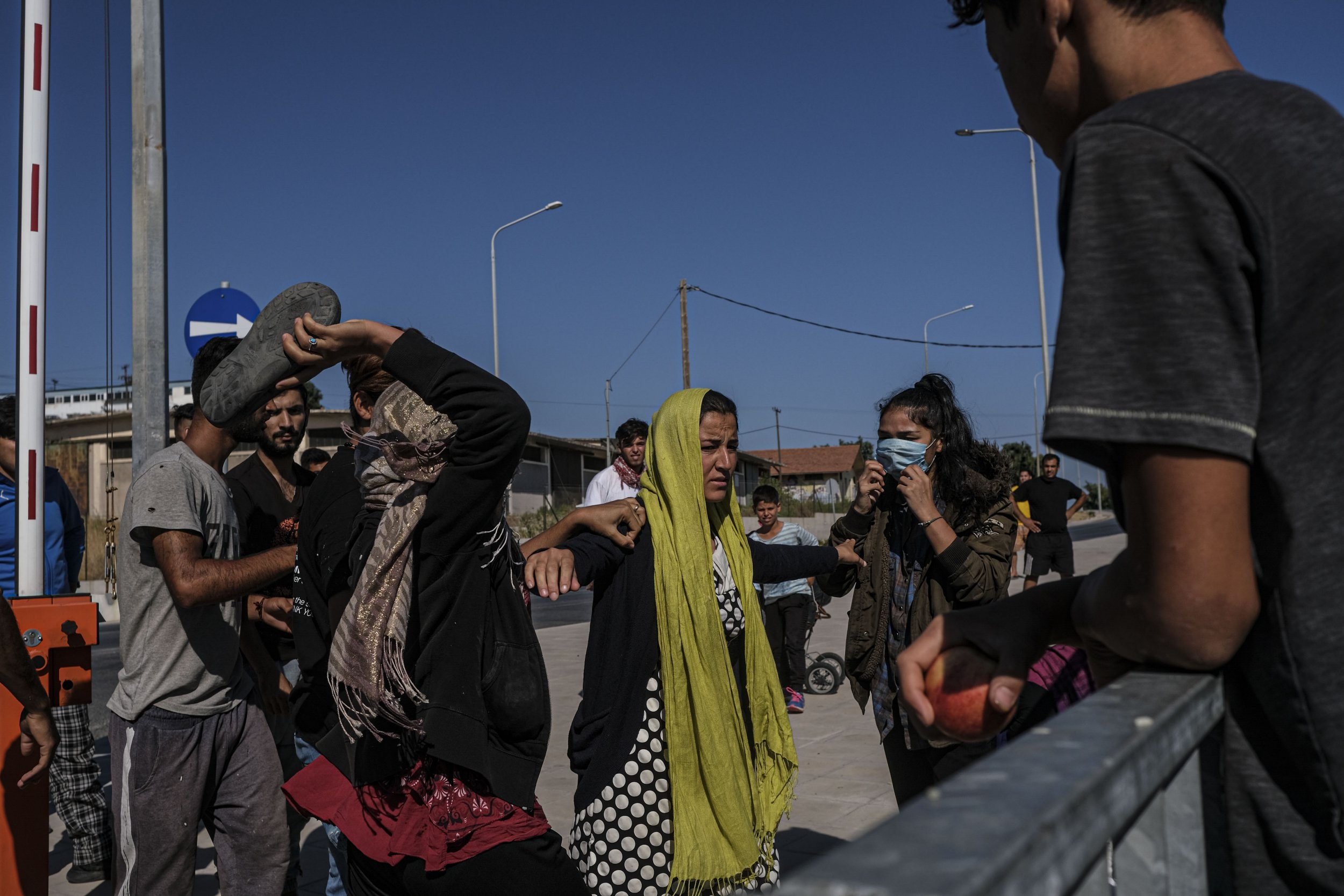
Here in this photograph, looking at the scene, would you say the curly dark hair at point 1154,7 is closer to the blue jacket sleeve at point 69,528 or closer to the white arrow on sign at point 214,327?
the white arrow on sign at point 214,327

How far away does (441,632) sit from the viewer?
273 cm

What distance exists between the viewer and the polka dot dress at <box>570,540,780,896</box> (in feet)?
11.4

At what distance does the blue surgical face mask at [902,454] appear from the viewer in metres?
4.00

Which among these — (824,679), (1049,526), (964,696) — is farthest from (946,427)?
(1049,526)

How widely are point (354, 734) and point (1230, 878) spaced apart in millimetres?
2170

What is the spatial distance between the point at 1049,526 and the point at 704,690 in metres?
11.2

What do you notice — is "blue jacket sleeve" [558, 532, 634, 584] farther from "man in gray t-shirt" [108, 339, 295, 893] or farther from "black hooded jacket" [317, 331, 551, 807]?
"man in gray t-shirt" [108, 339, 295, 893]

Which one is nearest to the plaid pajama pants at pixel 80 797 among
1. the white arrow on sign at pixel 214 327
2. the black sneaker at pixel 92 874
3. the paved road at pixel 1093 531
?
the black sneaker at pixel 92 874

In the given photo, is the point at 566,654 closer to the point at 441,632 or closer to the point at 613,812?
the point at 613,812

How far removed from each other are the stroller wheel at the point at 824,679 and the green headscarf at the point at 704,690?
523 centimetres

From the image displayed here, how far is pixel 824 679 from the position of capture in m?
9.25

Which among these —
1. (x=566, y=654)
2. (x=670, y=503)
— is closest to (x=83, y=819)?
(x=670, y=503)

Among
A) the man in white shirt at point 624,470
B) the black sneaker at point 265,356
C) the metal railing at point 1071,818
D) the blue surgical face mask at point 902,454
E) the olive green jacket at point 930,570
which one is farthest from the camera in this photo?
the man in white shirt at point 624,470

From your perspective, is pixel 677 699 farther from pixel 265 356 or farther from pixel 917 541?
pixel 265 356
